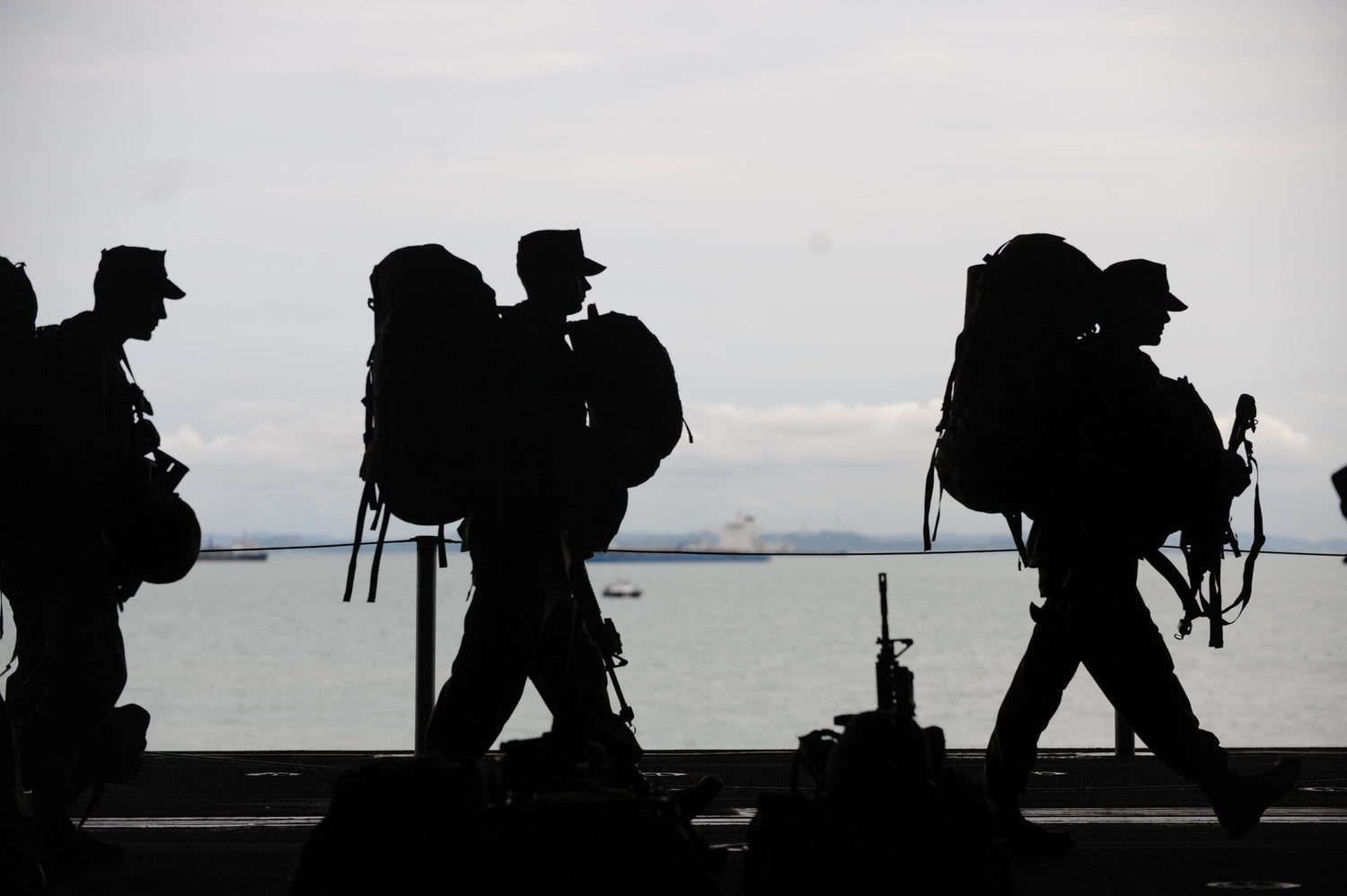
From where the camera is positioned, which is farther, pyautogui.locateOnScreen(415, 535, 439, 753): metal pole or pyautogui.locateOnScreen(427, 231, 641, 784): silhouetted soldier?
pyautogui.locateOnScreen(415, 535, 439, 753): metal pole

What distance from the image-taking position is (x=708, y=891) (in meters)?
4.13

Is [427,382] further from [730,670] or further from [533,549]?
[730,670]

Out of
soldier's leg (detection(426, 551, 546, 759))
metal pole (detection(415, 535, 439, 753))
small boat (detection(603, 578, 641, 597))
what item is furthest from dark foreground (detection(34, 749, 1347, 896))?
small boat (detection(603, 578, 641, 597))

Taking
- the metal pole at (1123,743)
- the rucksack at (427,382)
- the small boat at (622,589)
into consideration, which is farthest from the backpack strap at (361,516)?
the small boat at (622,589)

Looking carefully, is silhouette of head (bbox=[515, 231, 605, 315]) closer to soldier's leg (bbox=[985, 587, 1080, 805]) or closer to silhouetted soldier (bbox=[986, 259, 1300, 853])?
silhouetted soldier (bbox=[986, 259, 1300, 853])

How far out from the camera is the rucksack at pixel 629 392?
19.9ft

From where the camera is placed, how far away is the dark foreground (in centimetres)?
554

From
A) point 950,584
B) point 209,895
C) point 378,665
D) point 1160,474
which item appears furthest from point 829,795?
point 950,584

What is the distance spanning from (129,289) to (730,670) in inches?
2406

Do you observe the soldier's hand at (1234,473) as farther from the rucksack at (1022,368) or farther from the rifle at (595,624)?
the rifle at (595,624)

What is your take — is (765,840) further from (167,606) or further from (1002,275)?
(167,606)

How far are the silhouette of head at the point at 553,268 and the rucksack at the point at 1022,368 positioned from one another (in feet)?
4.78

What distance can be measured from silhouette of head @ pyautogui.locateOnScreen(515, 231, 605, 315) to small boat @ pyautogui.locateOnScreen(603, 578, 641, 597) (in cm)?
13306

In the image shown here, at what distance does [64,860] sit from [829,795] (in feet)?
9.44
